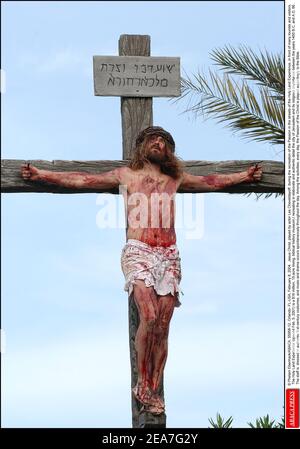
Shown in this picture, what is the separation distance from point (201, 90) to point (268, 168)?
5.20ft

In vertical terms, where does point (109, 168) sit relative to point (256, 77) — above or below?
below

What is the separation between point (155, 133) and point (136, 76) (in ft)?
2.25

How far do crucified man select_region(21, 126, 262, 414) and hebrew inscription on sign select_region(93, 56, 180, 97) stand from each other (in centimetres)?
53

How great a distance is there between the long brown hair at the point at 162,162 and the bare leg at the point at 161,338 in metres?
1.14

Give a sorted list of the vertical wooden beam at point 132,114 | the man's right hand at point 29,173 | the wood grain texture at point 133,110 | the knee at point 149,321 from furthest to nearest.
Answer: the wood grain texture at point 133,110
the man's right hand at point 29,173
the vertical wooden beam at point 132,114
the knee at point 149,321

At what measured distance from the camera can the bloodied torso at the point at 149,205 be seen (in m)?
12.4

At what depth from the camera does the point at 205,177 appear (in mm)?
12945

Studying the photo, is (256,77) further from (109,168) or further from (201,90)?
(109,168)

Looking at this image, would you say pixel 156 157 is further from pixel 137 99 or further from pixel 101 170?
pixel 137 99

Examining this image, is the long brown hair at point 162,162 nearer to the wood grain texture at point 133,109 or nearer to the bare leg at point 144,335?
Answer: the wood grain texture at point 133,109

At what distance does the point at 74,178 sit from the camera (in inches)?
496

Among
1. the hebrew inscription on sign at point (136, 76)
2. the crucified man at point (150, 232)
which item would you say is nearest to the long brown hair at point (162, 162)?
the crucified man at point (150, 232)
